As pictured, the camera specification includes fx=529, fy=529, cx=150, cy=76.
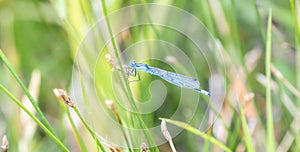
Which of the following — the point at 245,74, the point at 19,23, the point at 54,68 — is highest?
the point at 19,23

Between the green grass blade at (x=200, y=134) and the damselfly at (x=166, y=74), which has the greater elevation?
the damselfly at (x=166, y=74)

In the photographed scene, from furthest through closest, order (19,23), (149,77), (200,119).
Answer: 1. (19,23)
2. (200,119)
3. (149,77)

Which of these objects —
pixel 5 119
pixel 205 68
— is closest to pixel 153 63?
pixel 205 68

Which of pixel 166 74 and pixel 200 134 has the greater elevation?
pixel 166 74

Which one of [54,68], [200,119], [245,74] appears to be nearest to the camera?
[200,119]

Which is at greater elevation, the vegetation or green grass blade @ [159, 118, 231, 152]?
the vegetation

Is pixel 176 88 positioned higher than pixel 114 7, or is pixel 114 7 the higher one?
pixel 114 7

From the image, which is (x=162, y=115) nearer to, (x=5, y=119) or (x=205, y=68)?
(x=205, y=68)

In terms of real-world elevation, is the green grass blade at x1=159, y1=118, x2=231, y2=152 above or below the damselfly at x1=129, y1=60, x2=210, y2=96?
below

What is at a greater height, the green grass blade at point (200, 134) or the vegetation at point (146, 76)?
the vegetation at point (146, 76)

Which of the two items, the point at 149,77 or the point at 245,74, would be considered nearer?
the point at 149,77
